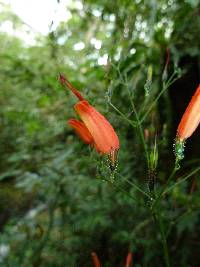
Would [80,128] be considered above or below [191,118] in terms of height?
above

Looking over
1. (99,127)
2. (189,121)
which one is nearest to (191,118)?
(189,121)

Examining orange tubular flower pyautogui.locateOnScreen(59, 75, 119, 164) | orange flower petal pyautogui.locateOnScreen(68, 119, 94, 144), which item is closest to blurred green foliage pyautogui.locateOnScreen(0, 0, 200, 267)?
orange flower petal pyautogui.locateOnScreen(68, 119, 94, 144)

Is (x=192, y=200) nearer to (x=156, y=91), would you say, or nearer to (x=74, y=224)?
(x=74, y=224)

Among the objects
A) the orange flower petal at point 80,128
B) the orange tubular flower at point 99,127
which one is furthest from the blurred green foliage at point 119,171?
the orange tubular flower at point 99,127

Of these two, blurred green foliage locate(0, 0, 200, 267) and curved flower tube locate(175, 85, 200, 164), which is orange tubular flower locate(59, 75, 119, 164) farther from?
blurred green foliage locate(0, 0, 200, 267)

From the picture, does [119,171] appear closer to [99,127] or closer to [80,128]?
[80,128]
